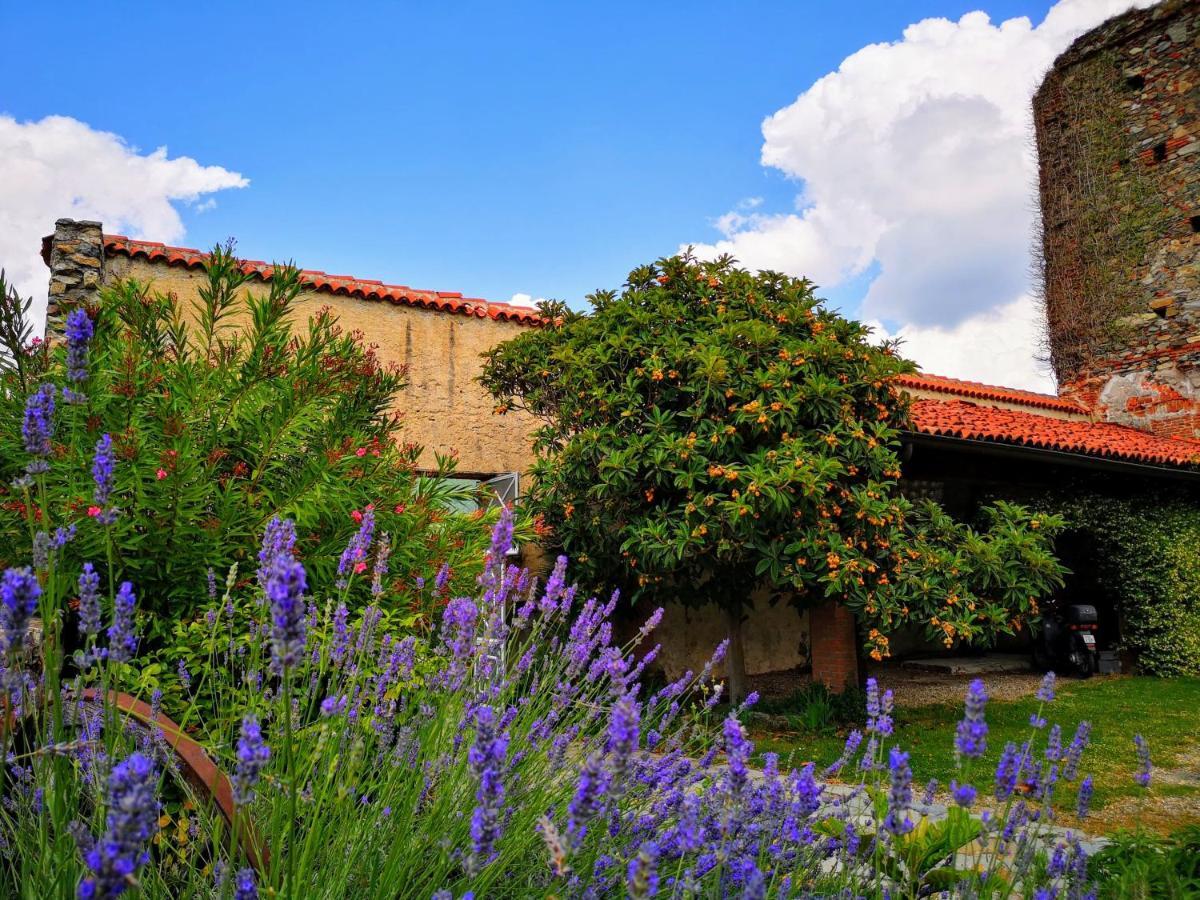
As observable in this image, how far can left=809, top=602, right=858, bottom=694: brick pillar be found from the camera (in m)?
7.47

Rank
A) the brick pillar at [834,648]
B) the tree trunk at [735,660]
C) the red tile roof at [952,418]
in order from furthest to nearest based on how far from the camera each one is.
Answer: the brick pillar at [834,648] < the red tile roof at [952,418] < the tree trunk at [735,660]

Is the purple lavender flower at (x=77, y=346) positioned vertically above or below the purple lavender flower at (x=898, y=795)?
above

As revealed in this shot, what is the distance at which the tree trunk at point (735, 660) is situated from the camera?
23.1ft

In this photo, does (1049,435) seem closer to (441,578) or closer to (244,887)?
(441,578)

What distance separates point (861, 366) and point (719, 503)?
1713 millimetres

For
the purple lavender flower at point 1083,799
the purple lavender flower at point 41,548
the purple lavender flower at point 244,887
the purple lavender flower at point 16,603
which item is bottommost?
the purple lavender flower at point 1083,799

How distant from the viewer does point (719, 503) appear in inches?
239

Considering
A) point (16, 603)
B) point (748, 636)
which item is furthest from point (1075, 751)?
point (748, 636)

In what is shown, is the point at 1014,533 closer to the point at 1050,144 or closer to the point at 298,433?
the point at 298,433

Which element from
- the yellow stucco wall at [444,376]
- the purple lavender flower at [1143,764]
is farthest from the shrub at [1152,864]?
the yellow stucco wall at [444,376]

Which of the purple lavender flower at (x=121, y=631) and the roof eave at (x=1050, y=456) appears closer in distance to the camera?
the purple lavender flower at (x=121, y=631)

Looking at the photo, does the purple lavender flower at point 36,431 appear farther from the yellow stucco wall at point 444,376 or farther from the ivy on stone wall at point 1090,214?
the ivy on stone wall at point 1090,214

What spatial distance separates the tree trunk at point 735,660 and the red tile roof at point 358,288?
373 cm

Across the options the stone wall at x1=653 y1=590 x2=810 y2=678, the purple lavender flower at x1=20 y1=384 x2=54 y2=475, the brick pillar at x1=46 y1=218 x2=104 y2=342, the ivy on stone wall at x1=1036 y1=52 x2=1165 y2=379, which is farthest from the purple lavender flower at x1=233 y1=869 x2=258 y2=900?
the ivy on stone wall at x1=1036 y1=52 x2=1165 y2=379
